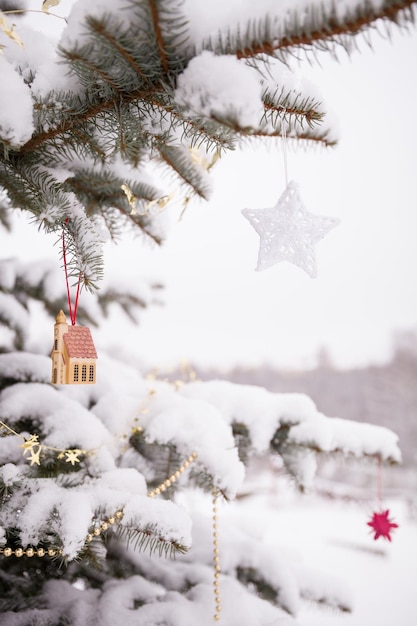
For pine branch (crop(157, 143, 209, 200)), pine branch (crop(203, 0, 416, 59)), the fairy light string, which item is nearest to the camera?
pine branch (crop(203, 0, 416, 59))

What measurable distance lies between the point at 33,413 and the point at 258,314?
441cm

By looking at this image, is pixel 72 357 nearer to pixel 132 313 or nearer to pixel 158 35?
pixel 158 35

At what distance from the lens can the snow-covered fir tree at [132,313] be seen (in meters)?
0.36

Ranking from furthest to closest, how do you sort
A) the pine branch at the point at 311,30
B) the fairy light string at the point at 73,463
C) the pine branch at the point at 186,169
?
1. the pine branch at the point at 186,169
2. the fairy light string at the point at 73,463
3. the pine branch at the point at 311,30

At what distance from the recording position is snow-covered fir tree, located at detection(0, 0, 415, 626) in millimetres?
359

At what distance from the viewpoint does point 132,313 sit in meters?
1.13

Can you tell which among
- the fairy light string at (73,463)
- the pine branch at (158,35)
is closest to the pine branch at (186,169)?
the pine branch at (158,35)

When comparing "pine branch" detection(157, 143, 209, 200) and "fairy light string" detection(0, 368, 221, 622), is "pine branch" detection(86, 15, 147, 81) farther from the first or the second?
"fairy light string" detection(0, 368, 221, 622)

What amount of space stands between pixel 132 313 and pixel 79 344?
1.80ft

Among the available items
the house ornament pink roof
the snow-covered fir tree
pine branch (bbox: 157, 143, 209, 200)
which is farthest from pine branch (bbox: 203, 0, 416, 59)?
the house ornament pink roof

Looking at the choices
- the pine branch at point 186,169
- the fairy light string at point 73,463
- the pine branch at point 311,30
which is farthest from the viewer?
the pine branch at point 186,169

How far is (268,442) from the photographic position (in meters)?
0.82

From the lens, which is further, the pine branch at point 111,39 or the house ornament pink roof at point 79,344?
the house ornament pink roof at point 79,344

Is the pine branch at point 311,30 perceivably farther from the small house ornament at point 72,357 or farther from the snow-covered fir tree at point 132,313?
the small house ornament at point 72,357
